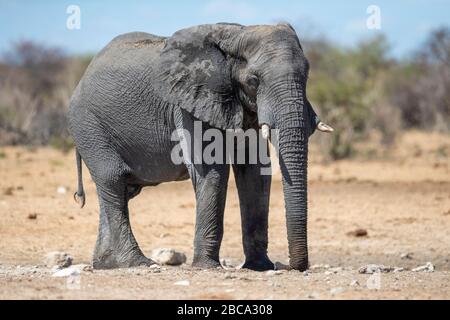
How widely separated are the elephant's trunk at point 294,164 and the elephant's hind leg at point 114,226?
6.64 ft

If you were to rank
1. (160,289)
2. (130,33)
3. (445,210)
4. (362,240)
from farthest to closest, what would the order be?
(445,210), (362,240), (130,33), (160,289)

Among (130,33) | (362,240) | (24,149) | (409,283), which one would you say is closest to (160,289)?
(409,283)

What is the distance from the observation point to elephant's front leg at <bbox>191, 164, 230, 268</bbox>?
28.6 ft

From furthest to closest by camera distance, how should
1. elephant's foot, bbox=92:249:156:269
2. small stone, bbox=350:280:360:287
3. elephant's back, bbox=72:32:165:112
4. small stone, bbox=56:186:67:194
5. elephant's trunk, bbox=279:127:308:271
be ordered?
small stone, bbox=56:186:67:194 < elephant's foot, bbox=92:249:156:269 < elephant's back, bbox=72:32:165:112 < elephant's trunk, bbox=279:127:308:271 < small stone, bbox=350:280:360:287

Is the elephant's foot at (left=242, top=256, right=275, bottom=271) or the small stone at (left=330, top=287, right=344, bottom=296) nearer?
the small stone at (left=330, top=287, right=344, bottom=296)

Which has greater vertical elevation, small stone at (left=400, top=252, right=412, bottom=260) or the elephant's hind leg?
the elephant's hind leg

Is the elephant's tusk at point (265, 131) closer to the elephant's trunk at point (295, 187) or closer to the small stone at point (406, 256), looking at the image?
the elephant's trunk at point (295, 187)

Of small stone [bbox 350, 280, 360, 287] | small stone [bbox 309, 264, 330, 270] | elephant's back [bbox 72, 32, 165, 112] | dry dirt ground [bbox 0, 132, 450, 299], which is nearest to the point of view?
dry dirt ground [bbox 0, 132, 450, 299]

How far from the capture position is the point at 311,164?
20.0 meters

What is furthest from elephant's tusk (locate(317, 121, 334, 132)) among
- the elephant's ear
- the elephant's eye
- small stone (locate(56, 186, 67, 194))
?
small stone (locate(56, 186, 67, 194))

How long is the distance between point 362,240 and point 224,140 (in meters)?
3.69

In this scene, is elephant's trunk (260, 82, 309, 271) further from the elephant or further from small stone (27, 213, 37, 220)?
small stone (27, 213, 37, 220)
